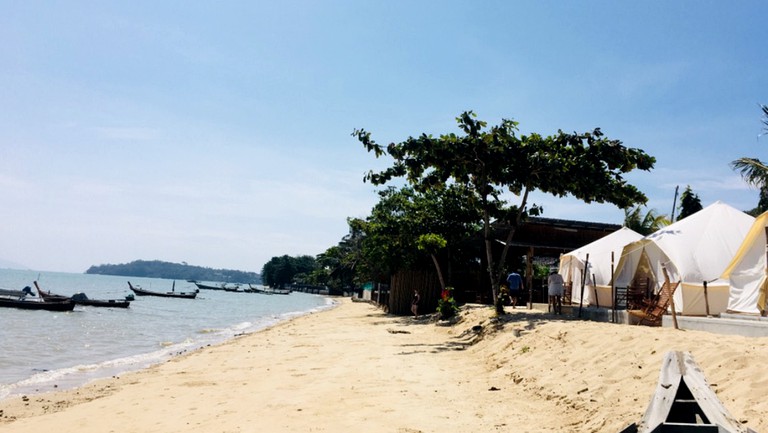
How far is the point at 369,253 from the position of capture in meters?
23.7

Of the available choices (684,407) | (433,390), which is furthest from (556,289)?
(684,407)

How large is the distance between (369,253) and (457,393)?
16.4m

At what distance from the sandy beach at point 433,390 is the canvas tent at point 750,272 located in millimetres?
3647

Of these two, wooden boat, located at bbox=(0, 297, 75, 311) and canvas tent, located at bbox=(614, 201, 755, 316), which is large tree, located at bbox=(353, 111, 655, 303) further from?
wooden boat, located at bbox=(0, 297, 75, 311)

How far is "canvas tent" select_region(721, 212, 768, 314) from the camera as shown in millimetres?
10719

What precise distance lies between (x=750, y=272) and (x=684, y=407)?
9.35 m

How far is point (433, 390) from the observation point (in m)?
7.51

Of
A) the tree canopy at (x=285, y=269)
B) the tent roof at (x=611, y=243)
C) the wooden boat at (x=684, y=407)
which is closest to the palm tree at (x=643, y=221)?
the tent roof at (x=611, y=243)

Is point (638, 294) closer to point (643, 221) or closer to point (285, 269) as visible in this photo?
point (643, 221)

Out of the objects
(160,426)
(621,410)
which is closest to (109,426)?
(160,426)

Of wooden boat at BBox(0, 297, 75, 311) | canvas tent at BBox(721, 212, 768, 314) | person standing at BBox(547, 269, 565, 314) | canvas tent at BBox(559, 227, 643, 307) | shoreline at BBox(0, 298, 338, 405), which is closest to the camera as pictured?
shoreline at BBox(0, 298, 338, 405)

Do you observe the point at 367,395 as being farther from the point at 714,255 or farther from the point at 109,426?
the point at 714,255

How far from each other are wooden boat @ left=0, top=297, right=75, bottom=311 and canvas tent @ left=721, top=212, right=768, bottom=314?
1158 inches

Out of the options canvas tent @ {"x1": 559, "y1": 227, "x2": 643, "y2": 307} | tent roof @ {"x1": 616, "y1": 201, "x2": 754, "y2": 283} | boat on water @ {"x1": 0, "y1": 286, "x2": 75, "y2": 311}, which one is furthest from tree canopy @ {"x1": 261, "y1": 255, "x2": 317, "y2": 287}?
tent roof @ {"x1": 616, "y1": 201, "x2": 754, "y2": 283}
